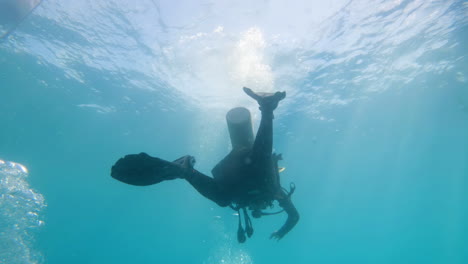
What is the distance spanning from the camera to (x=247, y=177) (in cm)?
463

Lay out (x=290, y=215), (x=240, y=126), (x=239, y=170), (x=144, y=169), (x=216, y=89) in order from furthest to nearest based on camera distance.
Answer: (x=216, y=89), (x=290, y=215), (x=240, y=126), (x=239, y=170), (x=144, y=169)

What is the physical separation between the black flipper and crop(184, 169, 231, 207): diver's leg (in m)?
0.20

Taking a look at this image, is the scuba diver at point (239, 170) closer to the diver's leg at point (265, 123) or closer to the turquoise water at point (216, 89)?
the diver's leg at point (265, 123)

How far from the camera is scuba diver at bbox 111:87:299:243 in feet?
13.5

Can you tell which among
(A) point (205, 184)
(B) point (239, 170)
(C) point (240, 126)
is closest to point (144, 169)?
(A) point (205, 184)

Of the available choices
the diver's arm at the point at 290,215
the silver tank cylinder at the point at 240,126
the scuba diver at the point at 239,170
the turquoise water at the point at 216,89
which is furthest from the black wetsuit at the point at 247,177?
the turquoise water at the point at 216,89

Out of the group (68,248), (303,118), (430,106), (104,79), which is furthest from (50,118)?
(68,248)

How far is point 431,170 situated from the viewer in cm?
4800

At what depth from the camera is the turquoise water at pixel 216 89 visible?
13.4 meters

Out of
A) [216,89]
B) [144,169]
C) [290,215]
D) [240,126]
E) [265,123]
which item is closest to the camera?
[144,169]

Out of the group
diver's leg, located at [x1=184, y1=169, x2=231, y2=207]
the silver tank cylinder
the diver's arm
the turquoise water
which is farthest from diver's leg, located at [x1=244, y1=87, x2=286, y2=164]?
the turquoise water

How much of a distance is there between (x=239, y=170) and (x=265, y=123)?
0.99m

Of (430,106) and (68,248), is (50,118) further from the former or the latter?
(68,248)

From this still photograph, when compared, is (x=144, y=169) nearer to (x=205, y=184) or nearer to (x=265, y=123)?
(x=205, y=184)
